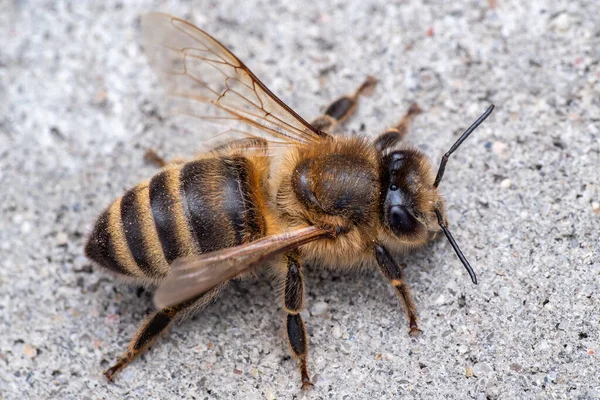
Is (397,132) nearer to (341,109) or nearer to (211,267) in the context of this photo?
(341,109)

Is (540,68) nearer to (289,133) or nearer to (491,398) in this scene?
(289,133)

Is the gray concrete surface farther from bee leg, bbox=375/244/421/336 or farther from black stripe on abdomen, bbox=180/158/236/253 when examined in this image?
black stripe on abdomen, bbox=180/158/236/253

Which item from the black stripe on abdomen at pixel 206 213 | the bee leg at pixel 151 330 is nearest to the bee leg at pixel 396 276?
the black stripe on abdomen at pixel 206 213

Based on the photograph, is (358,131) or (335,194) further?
(358,131)

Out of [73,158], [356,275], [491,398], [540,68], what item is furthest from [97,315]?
[540,68]

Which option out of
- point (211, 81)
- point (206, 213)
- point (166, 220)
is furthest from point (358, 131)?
point (166, 220)

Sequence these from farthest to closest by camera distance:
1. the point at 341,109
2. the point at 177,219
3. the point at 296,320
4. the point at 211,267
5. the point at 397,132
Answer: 1. the point at 341,109
2. the point at 397,132
3. the point at 296,320
4. the point at 177,219
5. the point at 211,267

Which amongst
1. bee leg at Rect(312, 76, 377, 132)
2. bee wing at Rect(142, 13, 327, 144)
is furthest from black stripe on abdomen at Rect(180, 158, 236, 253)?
bee leg at Rect(312, 76, 377, 132)
